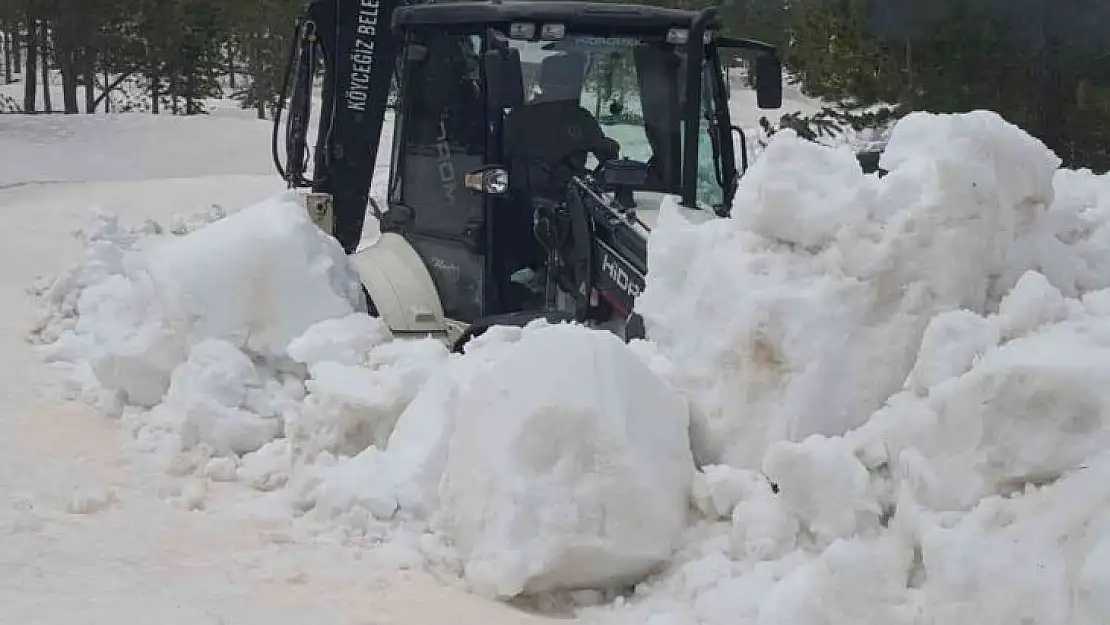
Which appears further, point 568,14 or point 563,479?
point 568,14

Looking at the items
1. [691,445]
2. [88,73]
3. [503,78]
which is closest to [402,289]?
[503,78]

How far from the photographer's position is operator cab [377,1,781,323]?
6191mm

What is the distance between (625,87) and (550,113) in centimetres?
41

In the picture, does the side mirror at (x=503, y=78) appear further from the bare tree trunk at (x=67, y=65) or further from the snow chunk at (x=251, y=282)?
the bare tree trunk at (x=67, y=65)

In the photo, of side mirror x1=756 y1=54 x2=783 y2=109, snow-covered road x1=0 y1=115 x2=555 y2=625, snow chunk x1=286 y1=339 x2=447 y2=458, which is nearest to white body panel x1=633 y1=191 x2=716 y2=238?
side mirror x1=756 y1=54 x2=783 y2=109

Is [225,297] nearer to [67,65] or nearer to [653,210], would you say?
[653,210]

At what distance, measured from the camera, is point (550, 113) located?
6.28m

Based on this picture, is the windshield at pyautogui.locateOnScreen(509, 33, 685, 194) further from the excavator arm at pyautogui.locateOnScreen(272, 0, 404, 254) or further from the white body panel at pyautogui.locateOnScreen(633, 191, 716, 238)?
the excavator arm at pyautogui.locateOnScreen(272, 0, 404, 254)

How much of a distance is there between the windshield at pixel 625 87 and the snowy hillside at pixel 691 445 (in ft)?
4.34

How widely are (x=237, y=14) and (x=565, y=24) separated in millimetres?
32157

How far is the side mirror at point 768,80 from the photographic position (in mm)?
6574

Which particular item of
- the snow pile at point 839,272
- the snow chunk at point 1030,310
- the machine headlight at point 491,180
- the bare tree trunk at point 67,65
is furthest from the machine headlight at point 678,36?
the bare tree trunk at point 67,65

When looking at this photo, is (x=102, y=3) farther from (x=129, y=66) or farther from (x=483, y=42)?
(x=483, y=42)

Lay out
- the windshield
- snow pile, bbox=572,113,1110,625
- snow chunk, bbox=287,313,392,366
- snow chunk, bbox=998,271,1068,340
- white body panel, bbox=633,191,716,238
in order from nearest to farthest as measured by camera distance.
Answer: snow pile, bbox=572,113,1110,625 < snow chunk, bbox=998,271,1068,340 < snow chunk, bbox=287,313,392,366 < white body panel, bbox=633,191,716,238 < the windshield
